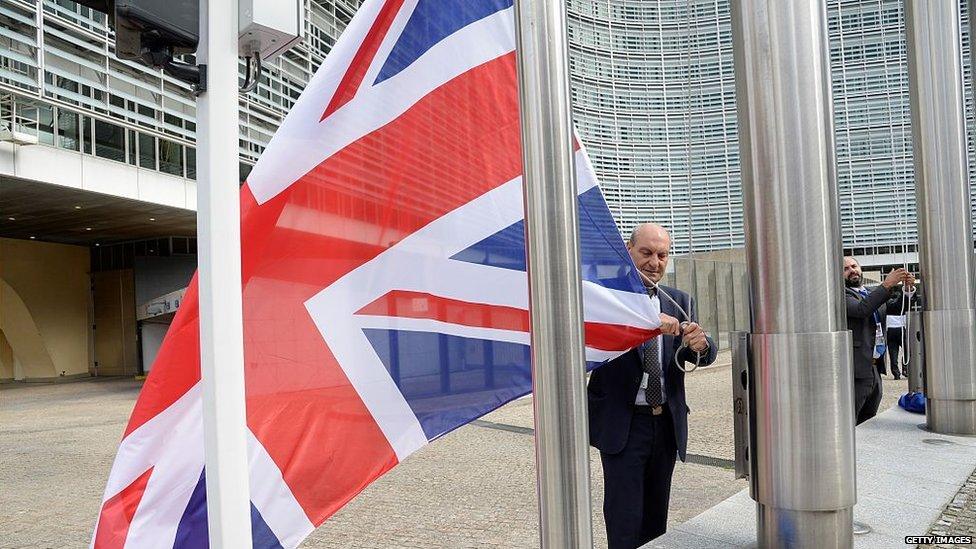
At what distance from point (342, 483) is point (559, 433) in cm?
99

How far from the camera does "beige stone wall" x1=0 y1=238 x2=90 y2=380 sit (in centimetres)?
2661

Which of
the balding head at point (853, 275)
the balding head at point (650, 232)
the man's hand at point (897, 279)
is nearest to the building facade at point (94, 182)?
the balding head at point (853, 275)

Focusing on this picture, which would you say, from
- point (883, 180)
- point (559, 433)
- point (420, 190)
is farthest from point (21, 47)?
point (883, 180)

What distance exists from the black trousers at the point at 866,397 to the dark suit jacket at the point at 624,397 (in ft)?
9.62

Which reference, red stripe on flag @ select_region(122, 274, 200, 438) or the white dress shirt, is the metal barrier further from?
red stripe on flag @ select_region(122, 274, 200, 438)

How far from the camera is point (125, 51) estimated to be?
2035 millimetres

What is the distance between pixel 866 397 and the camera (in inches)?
245

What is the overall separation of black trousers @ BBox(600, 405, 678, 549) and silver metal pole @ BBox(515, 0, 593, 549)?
1739 millimetres

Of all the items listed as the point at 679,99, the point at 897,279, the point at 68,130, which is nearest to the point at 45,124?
the point at 68,130

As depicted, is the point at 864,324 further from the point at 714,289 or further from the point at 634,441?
the point at 714,289

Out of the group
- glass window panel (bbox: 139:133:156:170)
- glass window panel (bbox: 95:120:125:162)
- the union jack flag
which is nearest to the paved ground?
the union jack flag

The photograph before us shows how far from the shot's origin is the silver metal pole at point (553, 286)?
1647mm

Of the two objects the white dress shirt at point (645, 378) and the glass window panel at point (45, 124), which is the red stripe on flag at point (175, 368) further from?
the glass window panel at point (45, 124)

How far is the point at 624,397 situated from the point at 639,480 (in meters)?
0.37
